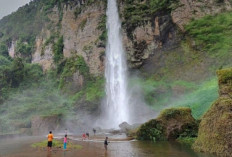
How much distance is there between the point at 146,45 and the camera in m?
45.2

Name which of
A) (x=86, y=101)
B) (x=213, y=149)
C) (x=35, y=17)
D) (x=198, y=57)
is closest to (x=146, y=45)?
(x=198, y=57)

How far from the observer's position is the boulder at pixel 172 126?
742 inches

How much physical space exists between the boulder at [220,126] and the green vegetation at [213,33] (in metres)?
26.0

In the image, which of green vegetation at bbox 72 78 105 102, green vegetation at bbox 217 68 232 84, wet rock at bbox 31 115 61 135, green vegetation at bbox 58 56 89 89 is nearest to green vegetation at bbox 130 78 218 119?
green vegetation at bbox 72 78 105 102

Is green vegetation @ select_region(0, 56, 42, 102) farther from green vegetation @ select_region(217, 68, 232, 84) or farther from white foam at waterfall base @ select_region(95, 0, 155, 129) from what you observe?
green vegetation @ select_region(217, 68, 232, 84)

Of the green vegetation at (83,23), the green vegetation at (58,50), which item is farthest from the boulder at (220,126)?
the green vegetation at (58,50)

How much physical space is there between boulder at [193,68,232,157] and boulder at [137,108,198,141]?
445 cm

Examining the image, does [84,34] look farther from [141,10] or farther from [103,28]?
[141,10]

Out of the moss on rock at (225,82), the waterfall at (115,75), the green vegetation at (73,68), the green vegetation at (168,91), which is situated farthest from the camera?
the green vegetation at (73,68)

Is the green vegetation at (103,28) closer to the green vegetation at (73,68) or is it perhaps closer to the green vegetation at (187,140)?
the green vegetation at (73,68)

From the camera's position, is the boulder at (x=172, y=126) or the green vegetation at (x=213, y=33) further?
the green vegetation at (x=213, y=33)

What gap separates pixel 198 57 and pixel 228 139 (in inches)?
1219

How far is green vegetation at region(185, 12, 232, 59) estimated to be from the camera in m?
39.6

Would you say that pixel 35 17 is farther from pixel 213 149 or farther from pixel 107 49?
pixel 213 149
